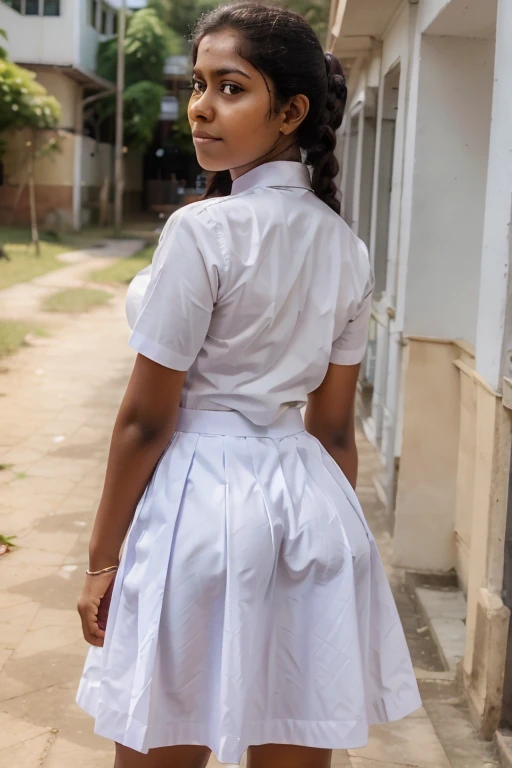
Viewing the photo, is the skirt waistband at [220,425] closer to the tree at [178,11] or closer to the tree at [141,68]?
the tree at [141,68]

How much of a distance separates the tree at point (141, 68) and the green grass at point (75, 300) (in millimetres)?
15204

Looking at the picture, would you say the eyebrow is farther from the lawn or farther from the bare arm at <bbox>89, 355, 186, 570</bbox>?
the lawn

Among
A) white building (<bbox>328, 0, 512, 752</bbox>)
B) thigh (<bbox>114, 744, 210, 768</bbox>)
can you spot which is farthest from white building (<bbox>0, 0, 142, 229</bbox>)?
thigh (<bbox>114, 744, 210, 768</bbox>)

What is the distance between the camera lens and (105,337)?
11.8 meters

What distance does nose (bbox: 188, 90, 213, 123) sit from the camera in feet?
5.55

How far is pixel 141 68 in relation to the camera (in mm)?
31000

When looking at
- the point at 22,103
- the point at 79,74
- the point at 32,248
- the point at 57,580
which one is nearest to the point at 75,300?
the point at 32,248

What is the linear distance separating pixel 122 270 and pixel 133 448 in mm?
17824

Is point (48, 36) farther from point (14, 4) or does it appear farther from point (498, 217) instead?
point (498, 217)

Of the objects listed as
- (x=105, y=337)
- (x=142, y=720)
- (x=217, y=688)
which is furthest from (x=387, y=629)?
(x=105, y=337)

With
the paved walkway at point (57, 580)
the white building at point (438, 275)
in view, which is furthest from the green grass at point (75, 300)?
the white building at point (438, 275)

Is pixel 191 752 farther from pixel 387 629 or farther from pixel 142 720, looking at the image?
pixel 387 629

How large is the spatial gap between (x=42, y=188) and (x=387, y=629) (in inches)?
1044

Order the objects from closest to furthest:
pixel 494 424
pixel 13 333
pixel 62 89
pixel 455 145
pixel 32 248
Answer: pixel 494 424 → pixel 455 145 → pixel 13 333 → pixel 32 248 → pixel 62 89
